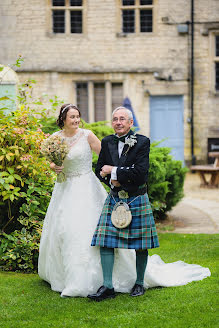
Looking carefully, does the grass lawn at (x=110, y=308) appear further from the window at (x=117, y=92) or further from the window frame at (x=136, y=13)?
the window frame at (x=136, y=13)

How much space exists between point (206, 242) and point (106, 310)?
296 centimetres

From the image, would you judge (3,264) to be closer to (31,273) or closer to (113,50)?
(31,273)

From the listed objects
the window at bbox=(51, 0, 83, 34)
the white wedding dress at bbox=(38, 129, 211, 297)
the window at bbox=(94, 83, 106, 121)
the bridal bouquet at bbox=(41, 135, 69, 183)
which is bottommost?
the white wedding dress at bbox=(38, 129, 211, 297)

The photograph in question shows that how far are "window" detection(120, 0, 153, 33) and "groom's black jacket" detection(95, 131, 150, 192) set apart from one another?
1330 centimetres

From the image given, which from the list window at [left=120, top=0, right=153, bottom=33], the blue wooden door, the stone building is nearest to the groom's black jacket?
the stone building

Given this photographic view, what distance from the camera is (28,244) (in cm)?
552

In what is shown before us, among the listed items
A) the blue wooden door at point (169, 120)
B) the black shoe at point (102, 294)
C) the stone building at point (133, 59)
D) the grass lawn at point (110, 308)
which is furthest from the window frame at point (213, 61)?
the black shoe at point (102, 294)

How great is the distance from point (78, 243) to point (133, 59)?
1307 cm

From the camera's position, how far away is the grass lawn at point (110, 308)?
3844 mm

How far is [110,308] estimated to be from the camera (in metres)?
4.14

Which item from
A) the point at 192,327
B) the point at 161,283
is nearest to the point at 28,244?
the point at 161,283

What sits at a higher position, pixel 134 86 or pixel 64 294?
pixel 134 86

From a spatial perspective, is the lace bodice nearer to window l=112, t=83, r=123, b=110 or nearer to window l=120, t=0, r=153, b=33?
window l=112, t=83, r=123, b=110

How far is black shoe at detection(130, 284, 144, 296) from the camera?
446 centimetres
